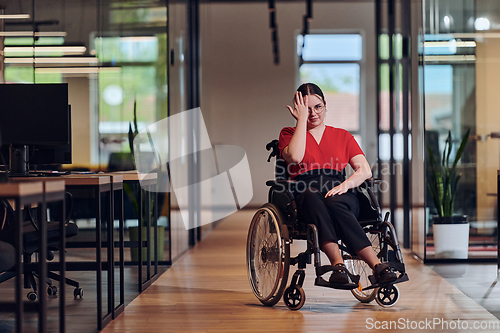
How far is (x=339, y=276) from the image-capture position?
2.36 m

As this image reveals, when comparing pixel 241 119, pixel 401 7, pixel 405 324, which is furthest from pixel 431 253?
pixel 241 119

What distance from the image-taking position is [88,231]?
4961mm

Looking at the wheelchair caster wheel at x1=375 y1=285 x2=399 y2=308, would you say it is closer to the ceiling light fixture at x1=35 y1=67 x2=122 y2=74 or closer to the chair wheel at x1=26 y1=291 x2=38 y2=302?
the chair wheel at x1=26 y1=291 x2=38 y2=302

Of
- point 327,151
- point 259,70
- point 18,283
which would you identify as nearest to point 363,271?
point 327,151

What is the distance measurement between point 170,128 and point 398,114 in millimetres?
2048

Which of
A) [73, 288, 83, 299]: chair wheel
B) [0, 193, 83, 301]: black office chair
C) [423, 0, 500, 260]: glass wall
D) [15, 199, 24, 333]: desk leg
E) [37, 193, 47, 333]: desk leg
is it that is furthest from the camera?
[423, 0, 500, 260]: glass wall

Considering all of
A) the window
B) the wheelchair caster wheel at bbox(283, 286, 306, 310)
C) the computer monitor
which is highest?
the window

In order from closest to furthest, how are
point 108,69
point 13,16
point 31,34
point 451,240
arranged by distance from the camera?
point 13,16
point 31,34
point 451,240
point 108,69

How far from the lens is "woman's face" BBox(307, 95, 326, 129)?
2.71 metres

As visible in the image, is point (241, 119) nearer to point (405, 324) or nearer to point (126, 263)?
point (126, 263)

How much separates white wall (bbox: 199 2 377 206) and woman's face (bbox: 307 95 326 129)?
7.09m

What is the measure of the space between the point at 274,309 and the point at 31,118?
1618 millimetres

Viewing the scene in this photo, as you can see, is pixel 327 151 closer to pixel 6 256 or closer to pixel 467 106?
pixel 6 256

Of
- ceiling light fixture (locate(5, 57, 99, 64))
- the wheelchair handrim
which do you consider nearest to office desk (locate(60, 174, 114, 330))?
the wheelchair handrim
